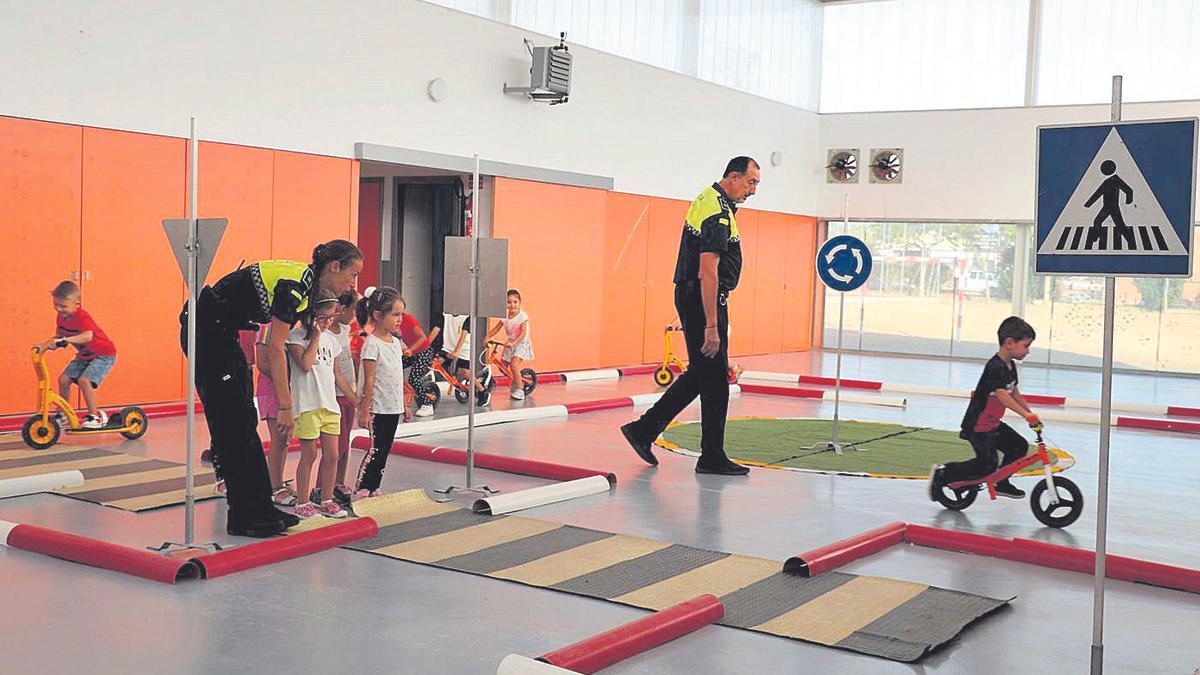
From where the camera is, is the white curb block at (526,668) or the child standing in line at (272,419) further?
the child standing in line at (272,419)

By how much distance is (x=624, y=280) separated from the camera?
18.6 metres

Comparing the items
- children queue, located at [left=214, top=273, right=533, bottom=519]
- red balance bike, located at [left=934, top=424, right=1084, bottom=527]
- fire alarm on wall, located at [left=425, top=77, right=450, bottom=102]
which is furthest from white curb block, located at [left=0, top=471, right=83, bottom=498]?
fire alarm on wall, located at [left=425, top=77, right=450, bottom=102]

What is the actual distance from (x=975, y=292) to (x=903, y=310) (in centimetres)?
150

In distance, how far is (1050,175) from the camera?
4477 mm

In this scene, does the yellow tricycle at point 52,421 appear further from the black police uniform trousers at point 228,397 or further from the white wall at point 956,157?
the white wall at point 956,157

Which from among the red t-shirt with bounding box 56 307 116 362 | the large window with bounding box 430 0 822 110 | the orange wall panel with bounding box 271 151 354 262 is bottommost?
the red t-shirt with bounding box 56 307 116 362

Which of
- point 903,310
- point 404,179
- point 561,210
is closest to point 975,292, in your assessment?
point 903,310

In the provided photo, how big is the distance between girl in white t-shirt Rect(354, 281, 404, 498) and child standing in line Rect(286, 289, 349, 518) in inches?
13.1

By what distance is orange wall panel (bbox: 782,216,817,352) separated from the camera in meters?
23.8

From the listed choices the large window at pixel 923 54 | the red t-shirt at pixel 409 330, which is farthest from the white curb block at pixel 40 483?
the large window at pixel 923 54

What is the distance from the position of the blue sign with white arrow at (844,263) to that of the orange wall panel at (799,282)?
13.4 m

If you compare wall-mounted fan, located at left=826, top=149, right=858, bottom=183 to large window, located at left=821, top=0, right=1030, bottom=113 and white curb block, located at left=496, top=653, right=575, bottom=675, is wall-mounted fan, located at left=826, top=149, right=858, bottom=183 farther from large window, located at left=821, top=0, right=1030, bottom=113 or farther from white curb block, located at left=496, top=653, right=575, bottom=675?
white curb block, located at left=496, top=653, right=575, bottom=675

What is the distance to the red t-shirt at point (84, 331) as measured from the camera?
9.58m

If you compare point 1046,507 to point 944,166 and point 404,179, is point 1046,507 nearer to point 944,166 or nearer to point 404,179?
point 404,179
